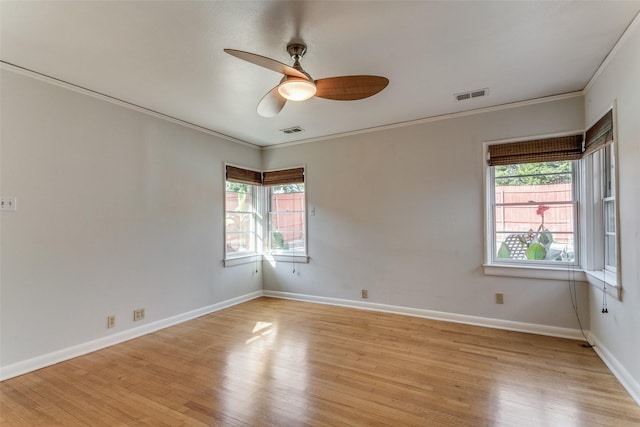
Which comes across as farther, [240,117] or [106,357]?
[240,117]

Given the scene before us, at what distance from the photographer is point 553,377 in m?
2.42

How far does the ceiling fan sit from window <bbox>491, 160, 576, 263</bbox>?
229cm

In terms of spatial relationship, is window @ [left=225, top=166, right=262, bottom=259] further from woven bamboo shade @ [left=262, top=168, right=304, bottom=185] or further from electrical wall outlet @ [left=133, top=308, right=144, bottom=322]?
electrical wall outlet @ [left=133, top=308, right=144, bottom=322]

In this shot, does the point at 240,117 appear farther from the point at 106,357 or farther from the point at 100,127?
the point at 106,357

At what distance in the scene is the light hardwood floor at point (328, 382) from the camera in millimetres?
1975

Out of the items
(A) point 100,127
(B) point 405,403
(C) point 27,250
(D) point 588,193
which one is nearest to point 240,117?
(A) point 100,127

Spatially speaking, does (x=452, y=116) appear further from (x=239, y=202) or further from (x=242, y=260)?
(x=242, y=260)

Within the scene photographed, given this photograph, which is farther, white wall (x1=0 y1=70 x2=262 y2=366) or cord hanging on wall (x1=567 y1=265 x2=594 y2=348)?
cord hanging on wall (x1=567 y1=265 x2=594 y2=348)

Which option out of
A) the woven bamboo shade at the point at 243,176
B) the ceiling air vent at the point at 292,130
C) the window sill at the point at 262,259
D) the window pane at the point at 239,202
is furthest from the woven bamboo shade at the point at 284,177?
the window sill at the point at 262,259

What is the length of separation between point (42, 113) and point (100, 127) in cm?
46

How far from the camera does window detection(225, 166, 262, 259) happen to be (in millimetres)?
4684

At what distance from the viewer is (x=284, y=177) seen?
504cm

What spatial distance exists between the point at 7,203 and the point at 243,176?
278cm

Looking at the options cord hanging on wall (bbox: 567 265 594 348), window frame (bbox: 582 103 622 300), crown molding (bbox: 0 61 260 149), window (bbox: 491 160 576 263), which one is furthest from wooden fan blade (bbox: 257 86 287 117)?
cord hanging on wall (bbox: 567 265 594 348)
